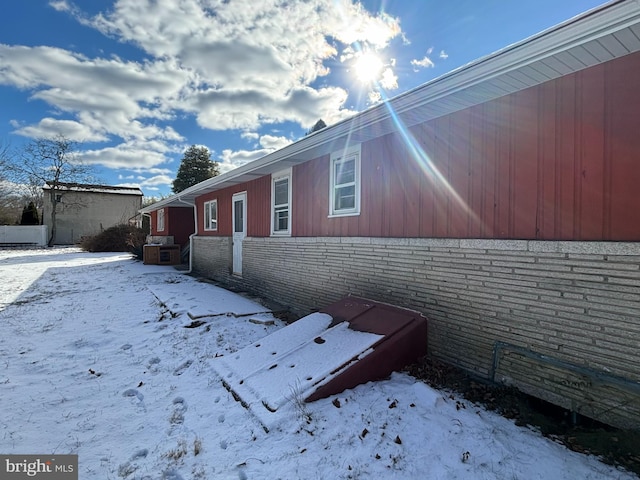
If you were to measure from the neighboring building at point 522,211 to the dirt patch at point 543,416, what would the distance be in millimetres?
111

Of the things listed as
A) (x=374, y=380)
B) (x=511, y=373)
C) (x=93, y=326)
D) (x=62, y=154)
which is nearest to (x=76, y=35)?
(x=93, y=326)

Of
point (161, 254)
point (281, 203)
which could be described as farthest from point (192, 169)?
point (281, 203)

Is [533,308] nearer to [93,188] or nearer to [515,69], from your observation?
[515,69]

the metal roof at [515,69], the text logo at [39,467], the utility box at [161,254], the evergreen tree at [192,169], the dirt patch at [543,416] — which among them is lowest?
the text logo at [39,467]

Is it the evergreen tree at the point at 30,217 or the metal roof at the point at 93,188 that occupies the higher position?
the metal roof at the point at 93,188

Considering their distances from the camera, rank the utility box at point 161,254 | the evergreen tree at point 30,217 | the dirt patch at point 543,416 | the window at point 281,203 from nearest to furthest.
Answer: the dirt patch at point 543,416
the window at point 281,203
the utility box at point 161,254
the evergreen tree at point 30,217

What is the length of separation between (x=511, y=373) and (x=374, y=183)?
9.77 ft

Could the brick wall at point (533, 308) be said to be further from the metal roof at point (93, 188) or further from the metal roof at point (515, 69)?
the metal roof at point (93, 188)

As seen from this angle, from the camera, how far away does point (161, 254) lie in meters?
15.6

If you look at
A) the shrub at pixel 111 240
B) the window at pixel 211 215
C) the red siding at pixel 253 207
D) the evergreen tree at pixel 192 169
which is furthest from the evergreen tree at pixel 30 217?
the red siding at pixel 253 207

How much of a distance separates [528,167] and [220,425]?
3698 mm

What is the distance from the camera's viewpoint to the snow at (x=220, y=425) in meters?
2.25

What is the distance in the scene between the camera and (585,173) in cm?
280

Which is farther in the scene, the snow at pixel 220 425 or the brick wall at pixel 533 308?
the brick wall at pixel 533 308
